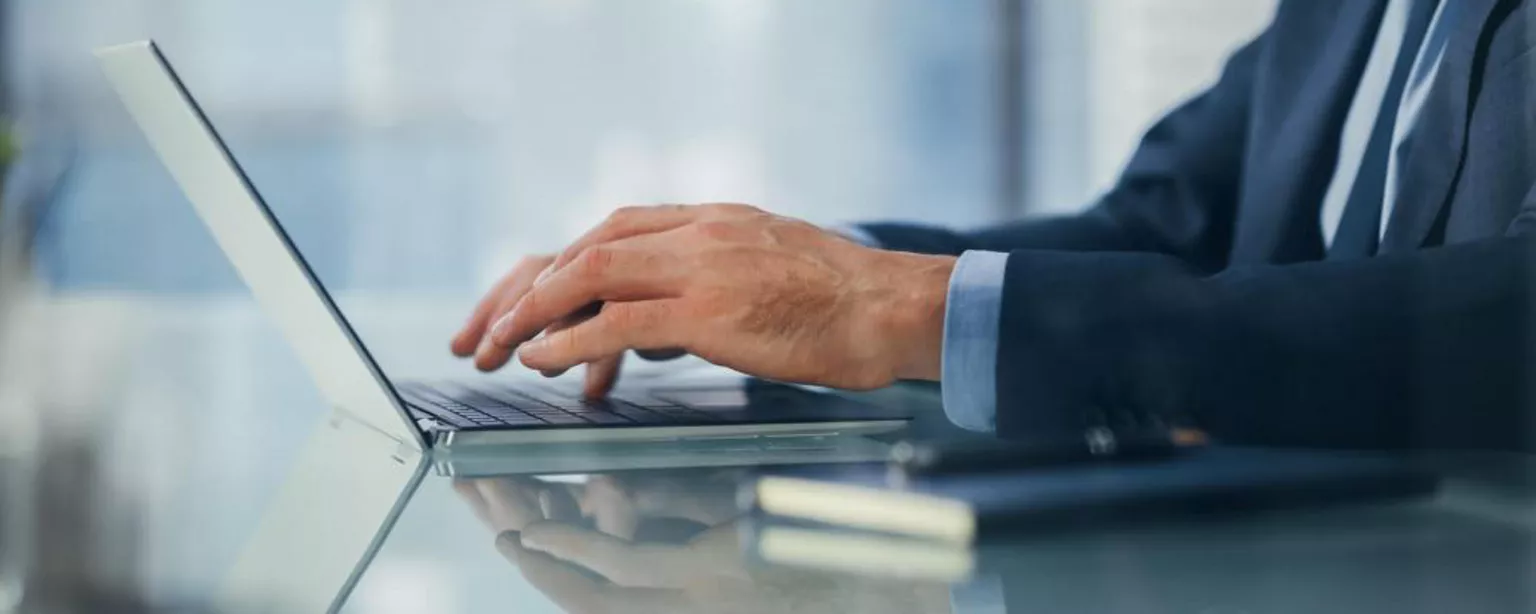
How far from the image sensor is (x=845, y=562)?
348 mm

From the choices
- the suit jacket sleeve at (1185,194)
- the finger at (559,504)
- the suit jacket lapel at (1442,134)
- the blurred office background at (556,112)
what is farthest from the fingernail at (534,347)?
the blurred office background at (556,112)

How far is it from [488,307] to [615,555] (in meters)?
0.42

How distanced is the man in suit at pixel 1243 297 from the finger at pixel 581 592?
19 cm

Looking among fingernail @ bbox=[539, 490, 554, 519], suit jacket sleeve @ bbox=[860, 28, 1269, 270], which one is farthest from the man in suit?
suit jacket sleeve @ bbox=[860, 28, 1269, 270]

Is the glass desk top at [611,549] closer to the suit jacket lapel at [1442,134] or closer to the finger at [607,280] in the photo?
the finger at [607,280]

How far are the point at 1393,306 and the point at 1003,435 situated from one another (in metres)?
0.14

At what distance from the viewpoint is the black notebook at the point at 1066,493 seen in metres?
0.36

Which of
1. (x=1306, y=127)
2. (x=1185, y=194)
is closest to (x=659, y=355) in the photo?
(x=1306, y=127)

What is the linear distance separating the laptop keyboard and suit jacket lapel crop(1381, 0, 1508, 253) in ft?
1.14

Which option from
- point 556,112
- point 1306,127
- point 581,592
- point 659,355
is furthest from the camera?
point 556,112

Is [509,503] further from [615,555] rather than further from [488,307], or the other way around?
[488,307]

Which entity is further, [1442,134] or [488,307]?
[488,307]

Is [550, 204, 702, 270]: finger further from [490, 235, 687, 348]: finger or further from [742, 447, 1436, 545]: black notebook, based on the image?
[742, 447, 1436, 545]: black notebook

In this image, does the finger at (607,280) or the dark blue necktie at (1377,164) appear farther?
the dark blue necktie at (1377,164)
